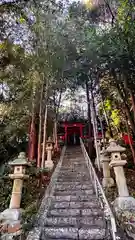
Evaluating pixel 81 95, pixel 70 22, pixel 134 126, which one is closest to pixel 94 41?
pixel 70 22

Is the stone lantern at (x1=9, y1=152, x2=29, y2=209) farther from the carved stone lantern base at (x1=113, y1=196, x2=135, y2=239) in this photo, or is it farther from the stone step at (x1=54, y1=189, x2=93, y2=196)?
the carved stone lantern base at (x1=113, y1=196, x2=135, y2=239)

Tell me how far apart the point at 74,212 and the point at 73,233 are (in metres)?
0.72

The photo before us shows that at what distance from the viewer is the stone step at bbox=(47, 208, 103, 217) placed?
427 centimetres

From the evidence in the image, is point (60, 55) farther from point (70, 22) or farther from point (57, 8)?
point (57, 8)

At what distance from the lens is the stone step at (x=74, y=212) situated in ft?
14.0

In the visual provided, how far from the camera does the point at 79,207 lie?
459cm

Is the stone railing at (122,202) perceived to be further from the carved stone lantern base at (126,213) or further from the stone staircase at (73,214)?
the stone staircase at (73,214)

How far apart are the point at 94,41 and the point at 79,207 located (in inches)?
200

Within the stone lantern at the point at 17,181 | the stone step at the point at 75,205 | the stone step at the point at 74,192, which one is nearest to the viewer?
the stone lantern at the point at 17,181

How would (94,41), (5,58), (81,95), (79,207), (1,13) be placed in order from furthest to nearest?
1. (81,95)
2. (5,58)
3. (1,13)
4. (94,41)
5. (79,207)

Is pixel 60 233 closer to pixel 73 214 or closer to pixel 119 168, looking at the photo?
pixel 73 214

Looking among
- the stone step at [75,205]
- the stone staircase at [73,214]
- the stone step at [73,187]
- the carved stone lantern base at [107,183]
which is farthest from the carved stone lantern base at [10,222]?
the carved stone lantern base at [107,183]

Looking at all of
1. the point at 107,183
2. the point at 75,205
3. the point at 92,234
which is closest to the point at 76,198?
the point at 75,205

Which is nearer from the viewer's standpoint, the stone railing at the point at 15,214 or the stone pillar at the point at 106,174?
the stone railing at the point at 15,214
